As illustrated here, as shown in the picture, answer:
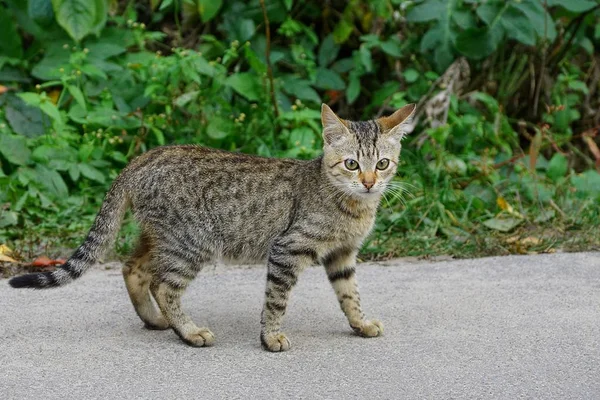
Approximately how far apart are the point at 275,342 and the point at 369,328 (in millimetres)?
502

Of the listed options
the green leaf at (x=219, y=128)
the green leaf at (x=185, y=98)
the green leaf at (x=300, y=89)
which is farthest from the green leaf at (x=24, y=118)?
the green leaf at (x=300, y=89)

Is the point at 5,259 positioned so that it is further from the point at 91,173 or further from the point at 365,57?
the point at 365,57

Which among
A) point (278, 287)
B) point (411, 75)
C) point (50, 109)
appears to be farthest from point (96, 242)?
point (411, 75)

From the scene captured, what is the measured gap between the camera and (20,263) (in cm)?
610

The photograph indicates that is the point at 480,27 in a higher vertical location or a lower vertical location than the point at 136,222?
higher

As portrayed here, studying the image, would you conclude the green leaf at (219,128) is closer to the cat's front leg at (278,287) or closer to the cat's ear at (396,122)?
the cat's ear at (396,122)

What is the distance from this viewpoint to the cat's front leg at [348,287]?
4.82 m

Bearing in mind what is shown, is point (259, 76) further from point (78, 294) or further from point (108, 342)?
point (108, 342)

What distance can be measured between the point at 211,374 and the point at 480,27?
15.0 feet

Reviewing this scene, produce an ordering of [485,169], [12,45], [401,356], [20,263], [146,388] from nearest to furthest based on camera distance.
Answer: [146,388]
[401,356]
[20,263]
[485,169]
[12,45]

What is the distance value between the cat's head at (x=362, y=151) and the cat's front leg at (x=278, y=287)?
1.37ft

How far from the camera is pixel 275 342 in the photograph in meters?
4.56

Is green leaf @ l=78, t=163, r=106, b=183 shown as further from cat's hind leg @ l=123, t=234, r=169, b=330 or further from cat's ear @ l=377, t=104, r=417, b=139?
cat's ear @ l=377, t=104, r=417, b=139

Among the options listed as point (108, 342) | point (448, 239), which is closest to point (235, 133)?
point (448, 239)
